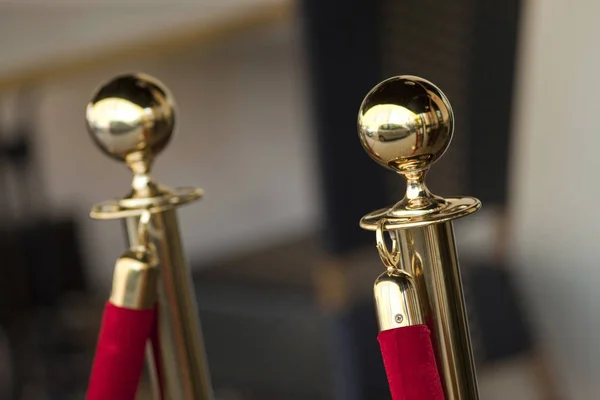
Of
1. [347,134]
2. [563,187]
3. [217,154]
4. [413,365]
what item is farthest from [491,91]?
[217,154]

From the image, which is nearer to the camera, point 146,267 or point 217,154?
point 146,267

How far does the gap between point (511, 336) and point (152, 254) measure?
720 mm

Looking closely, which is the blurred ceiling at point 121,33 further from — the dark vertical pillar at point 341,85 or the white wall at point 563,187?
the white wall at point 563,187

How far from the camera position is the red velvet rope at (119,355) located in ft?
0.96

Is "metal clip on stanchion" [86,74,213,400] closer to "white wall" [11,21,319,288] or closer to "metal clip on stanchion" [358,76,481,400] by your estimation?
"metal clip on stanchion" [358,76,481,400]

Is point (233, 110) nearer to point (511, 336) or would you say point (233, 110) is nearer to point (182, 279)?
point (511, 336)

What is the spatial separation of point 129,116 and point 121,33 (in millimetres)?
927

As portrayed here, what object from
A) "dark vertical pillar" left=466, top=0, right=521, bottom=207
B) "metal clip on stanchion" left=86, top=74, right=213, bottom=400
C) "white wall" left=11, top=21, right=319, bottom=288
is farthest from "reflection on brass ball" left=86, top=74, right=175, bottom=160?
"white wall" left=11, top=21, right=319, bottom=288

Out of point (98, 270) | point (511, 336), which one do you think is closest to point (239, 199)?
point (98, 270)

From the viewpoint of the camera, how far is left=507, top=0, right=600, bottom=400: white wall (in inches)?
45.5

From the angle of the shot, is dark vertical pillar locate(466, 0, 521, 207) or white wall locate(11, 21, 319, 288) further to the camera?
white wall locate(11, 21, 319, 288)

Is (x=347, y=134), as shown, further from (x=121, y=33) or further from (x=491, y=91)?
(x=121, y=33)

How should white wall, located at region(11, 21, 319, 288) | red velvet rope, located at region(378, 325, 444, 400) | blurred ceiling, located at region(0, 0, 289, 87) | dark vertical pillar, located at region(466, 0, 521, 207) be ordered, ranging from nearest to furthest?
red velvet rope, located at region(378, 325, 444, 400) < dark vertical pillar, located at region(466, 0, 521, 207) < blurred ceiling, located at region(0, 0, 289, 87) < white wall, located at region(11, 21, 319, 288)

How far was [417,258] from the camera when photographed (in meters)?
0.24
